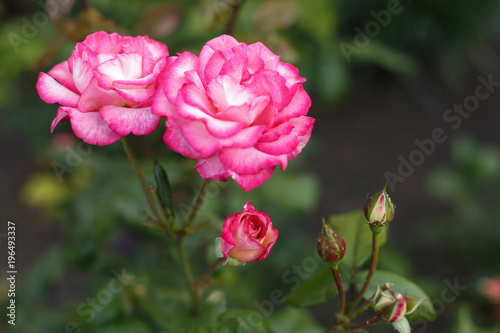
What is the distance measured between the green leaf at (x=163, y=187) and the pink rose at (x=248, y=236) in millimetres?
124

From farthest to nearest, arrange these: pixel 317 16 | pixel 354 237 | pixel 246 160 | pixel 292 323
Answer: pixel 317 16 → pixel 292 323 → pixel 354 237 → pixel 246 160

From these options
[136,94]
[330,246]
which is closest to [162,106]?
[136,94]

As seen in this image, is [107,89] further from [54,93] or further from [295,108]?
[295,108]

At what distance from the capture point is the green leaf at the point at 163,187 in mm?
669

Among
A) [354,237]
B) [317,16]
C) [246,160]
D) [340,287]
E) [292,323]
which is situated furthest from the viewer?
[317,16]

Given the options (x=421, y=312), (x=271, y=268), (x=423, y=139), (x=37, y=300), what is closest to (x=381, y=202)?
(x=421, y=312)

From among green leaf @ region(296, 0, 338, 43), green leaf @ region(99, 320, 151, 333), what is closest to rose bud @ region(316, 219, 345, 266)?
green leaf @ region(99, 320, 151, 333)

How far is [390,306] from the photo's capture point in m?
0.60

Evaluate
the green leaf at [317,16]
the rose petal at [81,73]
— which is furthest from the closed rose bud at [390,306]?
the green leaf at [317,16]

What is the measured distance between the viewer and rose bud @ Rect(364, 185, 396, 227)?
2.06 feet

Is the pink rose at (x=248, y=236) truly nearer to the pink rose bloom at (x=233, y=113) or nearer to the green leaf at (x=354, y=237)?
the pink rose bloom at (x=233, y=113)

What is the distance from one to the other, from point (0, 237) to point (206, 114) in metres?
2.24

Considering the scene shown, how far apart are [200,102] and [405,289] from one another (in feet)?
1.39

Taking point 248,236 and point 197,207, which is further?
point 197,207
